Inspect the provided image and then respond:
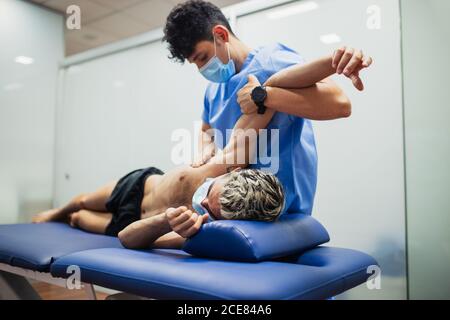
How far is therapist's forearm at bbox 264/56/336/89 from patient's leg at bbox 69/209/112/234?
1097mm

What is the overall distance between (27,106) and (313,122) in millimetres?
2460

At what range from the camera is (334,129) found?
2070 millimetres

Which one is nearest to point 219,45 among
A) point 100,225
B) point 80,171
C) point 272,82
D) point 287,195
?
point 272,82

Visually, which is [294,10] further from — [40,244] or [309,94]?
[40,244]

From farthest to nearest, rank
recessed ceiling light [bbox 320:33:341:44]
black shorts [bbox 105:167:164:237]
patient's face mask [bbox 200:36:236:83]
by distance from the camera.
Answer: recessed ceiling light [bbox 320:33:341:44]
black shorts [bbox 105:167:164:237]
patient's face mask [bbox 200:36:236:83]

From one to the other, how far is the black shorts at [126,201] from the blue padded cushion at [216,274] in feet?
1.80

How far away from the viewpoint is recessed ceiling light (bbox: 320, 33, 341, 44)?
6.81 ft

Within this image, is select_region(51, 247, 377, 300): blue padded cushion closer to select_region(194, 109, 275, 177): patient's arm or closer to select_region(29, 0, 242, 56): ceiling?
select_region(194, 109, 275, 177): patient's arm

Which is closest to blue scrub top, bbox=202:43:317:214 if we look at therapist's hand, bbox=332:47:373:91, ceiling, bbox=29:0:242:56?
therapist's hand, bbox=332:47:373:91

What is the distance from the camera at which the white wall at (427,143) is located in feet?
5.75

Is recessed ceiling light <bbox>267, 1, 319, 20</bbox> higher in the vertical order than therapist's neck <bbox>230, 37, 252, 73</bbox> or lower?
higher

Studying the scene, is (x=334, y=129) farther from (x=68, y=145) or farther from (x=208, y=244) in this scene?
(x=68, y=145)

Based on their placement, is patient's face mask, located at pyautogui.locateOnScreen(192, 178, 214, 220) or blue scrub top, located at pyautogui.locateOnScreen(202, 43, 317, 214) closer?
patient's face mask, located at pyautogui.locateOnScreen(192, 178, 214, 220)

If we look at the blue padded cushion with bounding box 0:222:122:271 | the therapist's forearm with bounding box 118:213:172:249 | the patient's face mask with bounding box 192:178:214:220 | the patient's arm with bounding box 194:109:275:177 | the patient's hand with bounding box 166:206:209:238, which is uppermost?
the patient's arm with bounding box 194:109:275:177
